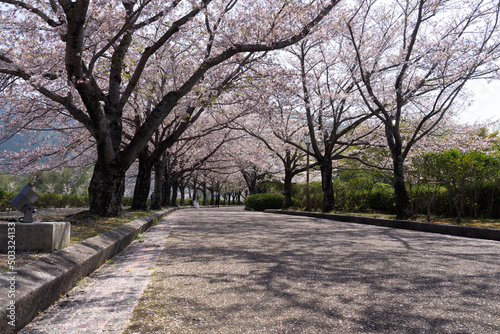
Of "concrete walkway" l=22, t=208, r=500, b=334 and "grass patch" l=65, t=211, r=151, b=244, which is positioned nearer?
"concrete walkway" l=22, t=208, r=500, b=334

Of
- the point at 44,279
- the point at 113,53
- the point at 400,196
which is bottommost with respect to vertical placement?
the point at 44,279

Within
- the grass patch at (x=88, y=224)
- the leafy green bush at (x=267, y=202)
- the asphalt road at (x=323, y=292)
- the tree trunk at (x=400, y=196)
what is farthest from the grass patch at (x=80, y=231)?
the leafy green bush at (x=267, y=202)

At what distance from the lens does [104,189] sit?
9.34 metres

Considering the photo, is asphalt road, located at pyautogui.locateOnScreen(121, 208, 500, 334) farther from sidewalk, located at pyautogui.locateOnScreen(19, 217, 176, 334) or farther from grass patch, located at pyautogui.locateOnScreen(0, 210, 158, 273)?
grass patch, located at pyautogui.locateOnScreen(0, 210, 158, 273)

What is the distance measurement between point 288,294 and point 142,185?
1613cm

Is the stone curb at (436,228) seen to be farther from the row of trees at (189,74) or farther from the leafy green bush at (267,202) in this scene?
the leafy green bush at (267,202)

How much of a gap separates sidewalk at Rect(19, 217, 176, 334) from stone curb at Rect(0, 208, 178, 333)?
0.08 m

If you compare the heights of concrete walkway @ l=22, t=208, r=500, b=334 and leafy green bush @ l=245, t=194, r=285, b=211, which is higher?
leafy green bush @ l=245, t=194, r=285, b=211

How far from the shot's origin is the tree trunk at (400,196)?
1207cm

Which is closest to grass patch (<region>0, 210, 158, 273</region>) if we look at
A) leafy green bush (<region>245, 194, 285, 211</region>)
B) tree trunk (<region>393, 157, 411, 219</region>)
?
tree trunk (<region>393, 157, 411, 219</region>)

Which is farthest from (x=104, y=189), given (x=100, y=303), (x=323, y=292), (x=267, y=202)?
(x=267, y=202)

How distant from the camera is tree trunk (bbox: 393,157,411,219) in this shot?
12.1m

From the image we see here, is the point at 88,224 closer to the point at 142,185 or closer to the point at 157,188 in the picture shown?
the point at 142,185

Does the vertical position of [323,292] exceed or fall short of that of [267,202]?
it falls short
